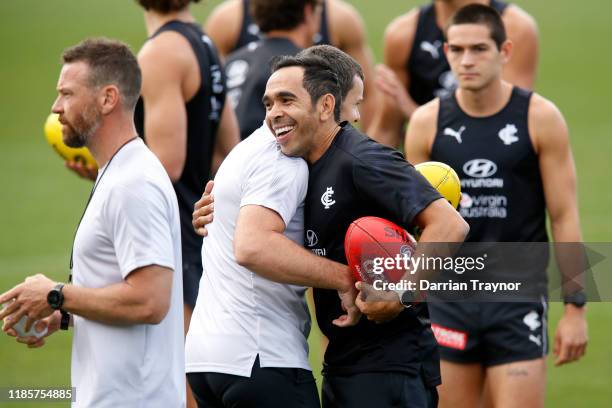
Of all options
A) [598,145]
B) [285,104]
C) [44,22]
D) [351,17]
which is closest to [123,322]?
[285,104]

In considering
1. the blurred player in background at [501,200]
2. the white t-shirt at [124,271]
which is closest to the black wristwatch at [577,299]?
the blurred player in background at [501,200]

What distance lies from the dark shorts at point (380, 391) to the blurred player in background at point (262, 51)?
3690 mm

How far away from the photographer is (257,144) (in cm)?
582

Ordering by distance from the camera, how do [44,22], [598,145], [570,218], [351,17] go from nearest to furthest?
1. [570,218]
2. [351,17]
3. [598,145]
4. [44,22]

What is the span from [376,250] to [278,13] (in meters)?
4.22

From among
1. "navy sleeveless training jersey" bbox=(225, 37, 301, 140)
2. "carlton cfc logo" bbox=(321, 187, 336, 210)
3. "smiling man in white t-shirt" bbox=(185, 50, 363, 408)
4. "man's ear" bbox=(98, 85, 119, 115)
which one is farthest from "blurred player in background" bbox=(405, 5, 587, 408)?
"man's ear" bbox=(98, 85, 119, 115)

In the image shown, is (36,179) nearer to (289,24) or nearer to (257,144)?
(289,24)

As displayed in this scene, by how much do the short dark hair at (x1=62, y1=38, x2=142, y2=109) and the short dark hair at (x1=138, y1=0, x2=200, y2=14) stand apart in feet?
6.63

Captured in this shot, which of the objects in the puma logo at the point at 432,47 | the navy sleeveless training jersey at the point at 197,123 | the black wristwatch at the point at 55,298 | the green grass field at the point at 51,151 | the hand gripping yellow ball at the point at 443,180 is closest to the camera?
the black wristwatch at the point at 55,298

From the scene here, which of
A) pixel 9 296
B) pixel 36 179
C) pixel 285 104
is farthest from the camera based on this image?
pixel 36 179

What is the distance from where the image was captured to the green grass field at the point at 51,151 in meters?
10.5

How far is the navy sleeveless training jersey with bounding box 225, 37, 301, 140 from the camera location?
359 inches

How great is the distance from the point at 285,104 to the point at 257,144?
26 centimetres

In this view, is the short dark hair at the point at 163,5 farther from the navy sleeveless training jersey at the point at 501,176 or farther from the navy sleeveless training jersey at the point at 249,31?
the navy sleeveless training jersey at the point at 249,31
